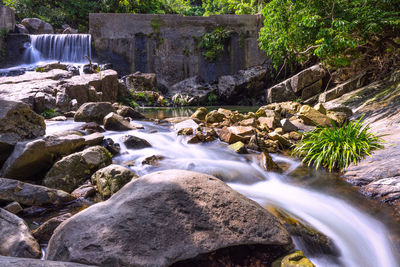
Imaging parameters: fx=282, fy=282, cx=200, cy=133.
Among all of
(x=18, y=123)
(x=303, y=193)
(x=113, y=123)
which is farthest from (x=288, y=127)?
(x=18, y=123)

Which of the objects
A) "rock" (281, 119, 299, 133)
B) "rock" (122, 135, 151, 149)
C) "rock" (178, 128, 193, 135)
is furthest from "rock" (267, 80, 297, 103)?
"rock" (122, 135, 151, 149)

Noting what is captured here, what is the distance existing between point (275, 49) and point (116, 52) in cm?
1152

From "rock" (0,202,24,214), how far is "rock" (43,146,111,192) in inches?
28.7

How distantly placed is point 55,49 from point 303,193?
54.1 ft

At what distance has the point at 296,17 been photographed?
7703mm

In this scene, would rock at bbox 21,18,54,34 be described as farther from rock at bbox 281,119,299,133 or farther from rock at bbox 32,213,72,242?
rock at bbox 32,213,72,242

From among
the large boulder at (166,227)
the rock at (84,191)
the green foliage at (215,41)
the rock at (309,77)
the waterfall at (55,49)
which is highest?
the green foliage at (215,41)

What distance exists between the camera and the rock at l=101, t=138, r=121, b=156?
5332 mm

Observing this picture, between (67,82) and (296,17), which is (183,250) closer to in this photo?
(296,17)

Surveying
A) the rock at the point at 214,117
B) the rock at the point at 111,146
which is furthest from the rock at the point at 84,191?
the rock at the point at 214,117

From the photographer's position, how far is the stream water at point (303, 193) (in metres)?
2.68

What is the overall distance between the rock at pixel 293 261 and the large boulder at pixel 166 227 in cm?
6

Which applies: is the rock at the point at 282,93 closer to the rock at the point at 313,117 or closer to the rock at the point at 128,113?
the rock at the point at 313,117

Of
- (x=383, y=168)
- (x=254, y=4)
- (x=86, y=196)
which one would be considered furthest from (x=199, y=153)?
(x=254, y=4)
